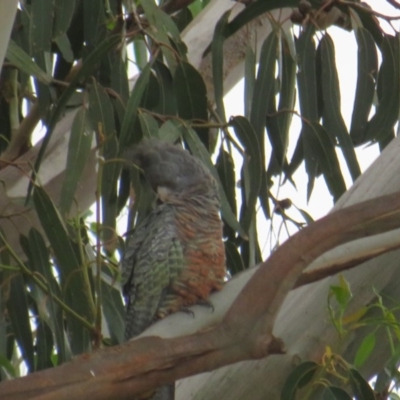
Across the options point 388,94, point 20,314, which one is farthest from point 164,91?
point 20,314

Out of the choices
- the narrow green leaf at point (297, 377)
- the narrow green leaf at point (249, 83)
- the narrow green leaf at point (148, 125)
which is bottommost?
the narrow green leaf at point (297, 377)

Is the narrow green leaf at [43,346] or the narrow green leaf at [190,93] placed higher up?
the narrow green leaf at [190,93]

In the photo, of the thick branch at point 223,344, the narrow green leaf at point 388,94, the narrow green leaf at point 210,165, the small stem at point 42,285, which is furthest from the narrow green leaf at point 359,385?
the narrow green leaf at point 388,94

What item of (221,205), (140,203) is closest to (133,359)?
(221,205)

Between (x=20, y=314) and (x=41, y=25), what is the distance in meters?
0.72

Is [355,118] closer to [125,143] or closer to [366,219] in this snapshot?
[125,143]

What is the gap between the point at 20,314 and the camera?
7.63ft

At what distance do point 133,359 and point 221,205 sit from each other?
950 mm

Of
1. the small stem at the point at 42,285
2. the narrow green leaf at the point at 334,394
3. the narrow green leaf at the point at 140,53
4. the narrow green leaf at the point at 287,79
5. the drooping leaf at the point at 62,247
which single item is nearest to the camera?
the narrow green leaf at the point at 334,394

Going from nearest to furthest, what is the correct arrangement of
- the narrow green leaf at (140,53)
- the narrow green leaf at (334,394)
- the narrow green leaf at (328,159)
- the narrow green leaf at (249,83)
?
the narrow green leaf at (334,394), the narrow green leaf at (328,159), the narrow green leaf at (249,83), the narrow green leaf at (140,53)

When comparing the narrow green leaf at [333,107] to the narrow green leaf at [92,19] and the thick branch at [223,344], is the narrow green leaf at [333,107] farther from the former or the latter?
the thick branch at [223,344]

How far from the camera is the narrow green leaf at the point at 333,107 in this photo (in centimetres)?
221

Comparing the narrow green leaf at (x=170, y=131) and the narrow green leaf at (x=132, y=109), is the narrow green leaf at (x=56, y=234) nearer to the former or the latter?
the narrow green leaf at (x=132, y=109)

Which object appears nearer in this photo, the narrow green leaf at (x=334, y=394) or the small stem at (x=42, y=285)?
the narrow green leaf at (x=334, y=394)
